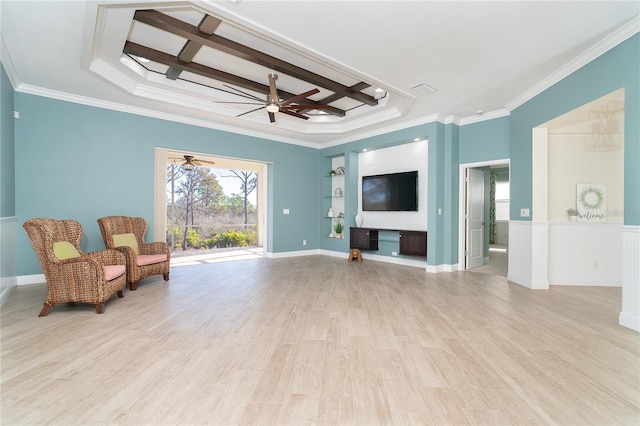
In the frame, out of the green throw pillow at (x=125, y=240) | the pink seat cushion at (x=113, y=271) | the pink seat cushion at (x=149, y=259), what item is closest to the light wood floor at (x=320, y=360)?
the pink seat cushion at (x=113, y=271)

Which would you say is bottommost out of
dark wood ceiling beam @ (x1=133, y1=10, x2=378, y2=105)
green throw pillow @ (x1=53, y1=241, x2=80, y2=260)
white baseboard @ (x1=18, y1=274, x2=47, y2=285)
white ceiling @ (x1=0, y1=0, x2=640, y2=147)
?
white baseboard @ (x1=18, y1=274, x2=47, y2=285)

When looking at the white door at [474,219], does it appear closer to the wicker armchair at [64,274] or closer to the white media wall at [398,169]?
the white media wall at [398,169]

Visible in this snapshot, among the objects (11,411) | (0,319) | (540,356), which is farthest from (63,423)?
(540,356)

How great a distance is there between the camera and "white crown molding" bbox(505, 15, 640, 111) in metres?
2.86

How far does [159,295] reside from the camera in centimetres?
388

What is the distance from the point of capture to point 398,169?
21.8 ft

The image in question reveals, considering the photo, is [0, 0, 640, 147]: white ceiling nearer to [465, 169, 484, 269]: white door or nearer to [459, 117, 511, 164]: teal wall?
[459, 117, 511, 164]: teal wall

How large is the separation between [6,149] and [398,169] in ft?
21.3

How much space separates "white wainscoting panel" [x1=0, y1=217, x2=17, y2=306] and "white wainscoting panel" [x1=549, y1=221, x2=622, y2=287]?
24.5 feet

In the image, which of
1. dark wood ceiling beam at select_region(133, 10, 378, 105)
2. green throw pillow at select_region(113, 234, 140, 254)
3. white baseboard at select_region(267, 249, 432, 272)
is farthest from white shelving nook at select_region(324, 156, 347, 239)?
green throw pillow at select_region(113, 234, 140, 254)

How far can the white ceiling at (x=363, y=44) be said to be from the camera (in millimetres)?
2699

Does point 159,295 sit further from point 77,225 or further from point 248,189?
point 248,189

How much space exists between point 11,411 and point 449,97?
18.6 ft

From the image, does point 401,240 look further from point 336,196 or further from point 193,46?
point 193,46
